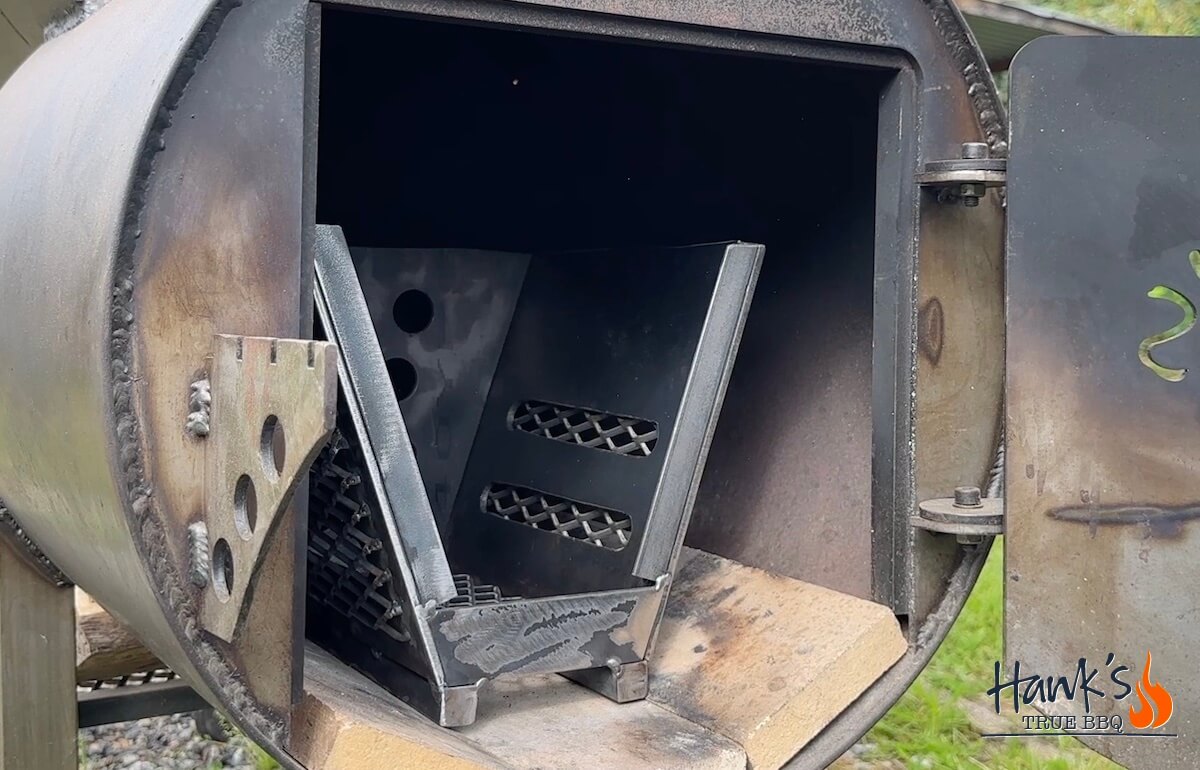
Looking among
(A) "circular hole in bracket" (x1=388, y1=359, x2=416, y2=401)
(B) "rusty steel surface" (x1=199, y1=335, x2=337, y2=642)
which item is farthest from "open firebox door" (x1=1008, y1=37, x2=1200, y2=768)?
(A) "circular hole in bracket" (x1=388, y1=359, x2=416, y2=401)

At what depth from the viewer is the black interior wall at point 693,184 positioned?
1716 mm

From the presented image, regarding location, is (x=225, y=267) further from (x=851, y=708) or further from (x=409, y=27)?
(x=409, y=27)

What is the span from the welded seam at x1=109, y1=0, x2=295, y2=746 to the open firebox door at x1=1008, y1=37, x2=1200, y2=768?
914 millimetres

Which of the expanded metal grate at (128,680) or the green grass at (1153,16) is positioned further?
the green grass at (1153,16)

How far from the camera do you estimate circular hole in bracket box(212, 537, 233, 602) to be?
106 cm

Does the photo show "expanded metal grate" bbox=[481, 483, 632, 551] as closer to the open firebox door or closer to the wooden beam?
the open firebox door

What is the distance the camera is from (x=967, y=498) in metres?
1.47

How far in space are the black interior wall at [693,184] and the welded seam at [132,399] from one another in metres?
0.69

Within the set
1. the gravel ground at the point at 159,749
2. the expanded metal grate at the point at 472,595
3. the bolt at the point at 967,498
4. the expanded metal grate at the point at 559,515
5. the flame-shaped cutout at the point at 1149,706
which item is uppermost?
the bolt at the point at 967,498

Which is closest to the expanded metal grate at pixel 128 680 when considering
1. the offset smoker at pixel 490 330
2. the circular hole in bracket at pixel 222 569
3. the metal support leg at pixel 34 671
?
the metal support leg at pixel 34 671

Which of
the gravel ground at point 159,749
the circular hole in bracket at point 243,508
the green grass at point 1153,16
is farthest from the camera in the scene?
the green grass at point 1153,16

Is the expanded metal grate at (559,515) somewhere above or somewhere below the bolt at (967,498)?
below

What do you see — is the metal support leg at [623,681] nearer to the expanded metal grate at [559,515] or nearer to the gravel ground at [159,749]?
the expanded metal grate at [559,515]

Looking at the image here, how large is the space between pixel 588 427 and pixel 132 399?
88 cm
